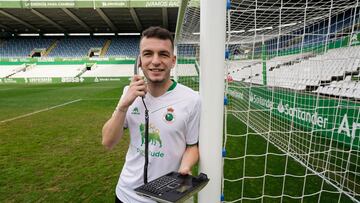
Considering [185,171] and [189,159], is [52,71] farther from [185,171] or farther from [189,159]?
[185,171]

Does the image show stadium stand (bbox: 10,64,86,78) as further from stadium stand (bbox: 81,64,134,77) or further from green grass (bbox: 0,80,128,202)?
green grass (bbox: 0,80,128,202)

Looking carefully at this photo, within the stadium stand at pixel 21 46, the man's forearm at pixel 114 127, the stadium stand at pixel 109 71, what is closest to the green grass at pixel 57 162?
the man's forearm at pixel 114 127

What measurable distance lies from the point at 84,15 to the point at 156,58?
30.0 m

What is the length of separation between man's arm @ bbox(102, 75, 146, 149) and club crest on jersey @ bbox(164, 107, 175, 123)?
0.68ft

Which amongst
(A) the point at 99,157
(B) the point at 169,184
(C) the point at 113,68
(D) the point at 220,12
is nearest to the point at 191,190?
(B) the point at 169,184

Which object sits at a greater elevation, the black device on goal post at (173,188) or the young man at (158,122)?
the young man at (158,122)

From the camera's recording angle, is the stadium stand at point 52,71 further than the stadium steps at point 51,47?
No

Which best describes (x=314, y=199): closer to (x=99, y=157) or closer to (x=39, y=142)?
(x=99, y=157)

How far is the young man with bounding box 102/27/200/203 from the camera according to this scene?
52.7 inches

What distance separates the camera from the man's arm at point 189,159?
1308 mm

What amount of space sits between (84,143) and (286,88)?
13.8 ft

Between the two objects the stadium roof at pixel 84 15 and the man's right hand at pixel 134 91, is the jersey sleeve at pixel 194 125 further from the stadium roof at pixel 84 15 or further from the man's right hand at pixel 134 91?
the stadium roof at pixel 84 15

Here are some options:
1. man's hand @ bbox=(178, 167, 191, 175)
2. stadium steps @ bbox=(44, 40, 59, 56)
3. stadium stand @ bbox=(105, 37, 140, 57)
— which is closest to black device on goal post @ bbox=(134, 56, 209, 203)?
man's hand @ bbox=(178, 167, 191, 175)

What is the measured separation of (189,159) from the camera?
4.63 ft
